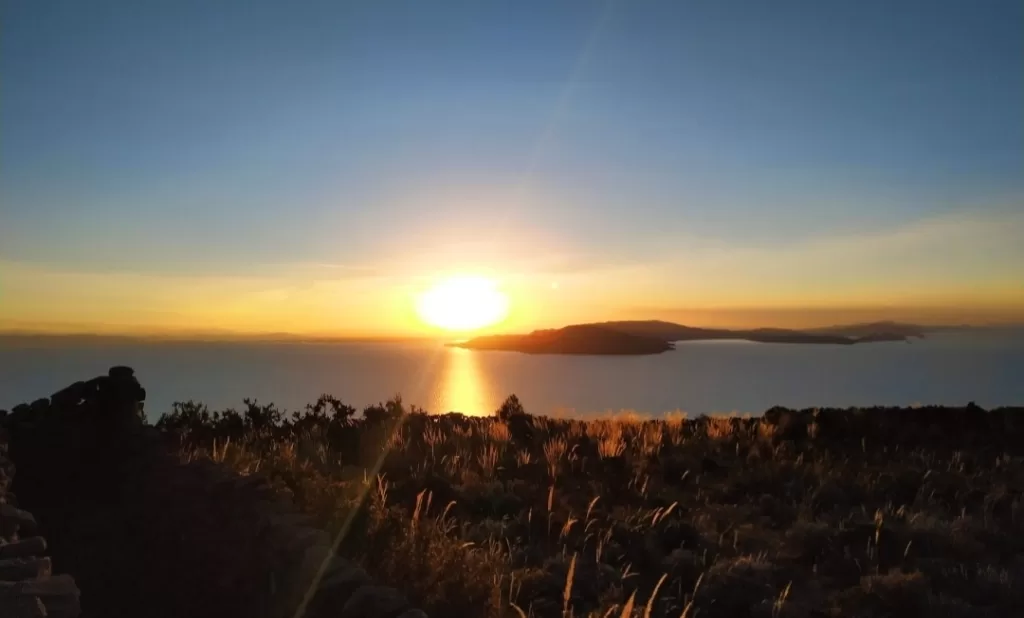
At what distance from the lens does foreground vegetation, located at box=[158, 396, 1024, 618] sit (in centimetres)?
696

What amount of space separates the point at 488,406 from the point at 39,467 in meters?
13.3

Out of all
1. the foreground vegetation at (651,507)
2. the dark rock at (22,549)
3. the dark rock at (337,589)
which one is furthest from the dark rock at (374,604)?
the dark rock at (22,549)

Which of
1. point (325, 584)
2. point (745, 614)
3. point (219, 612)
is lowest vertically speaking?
point (745, 614)

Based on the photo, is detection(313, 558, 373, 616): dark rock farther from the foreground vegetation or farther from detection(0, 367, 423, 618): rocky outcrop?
the foreground vegetation

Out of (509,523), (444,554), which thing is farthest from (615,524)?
(444,554)

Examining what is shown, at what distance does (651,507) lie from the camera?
34.7ft

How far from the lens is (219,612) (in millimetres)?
5668

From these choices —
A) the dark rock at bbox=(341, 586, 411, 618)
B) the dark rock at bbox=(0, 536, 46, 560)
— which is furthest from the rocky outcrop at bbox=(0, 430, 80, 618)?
the dark rock at bbox=(341, 586, 411, 618)

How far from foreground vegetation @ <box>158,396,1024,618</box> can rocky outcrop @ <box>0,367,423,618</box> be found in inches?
28.3

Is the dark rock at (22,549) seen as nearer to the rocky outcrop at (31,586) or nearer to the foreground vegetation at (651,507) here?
the rocky outcrop at (31,586)

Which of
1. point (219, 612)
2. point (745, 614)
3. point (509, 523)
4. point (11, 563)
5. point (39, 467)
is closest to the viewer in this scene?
point (11, 563)

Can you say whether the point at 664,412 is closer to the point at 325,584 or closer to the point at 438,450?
the point at 438,450

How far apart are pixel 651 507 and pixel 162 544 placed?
6443 mm

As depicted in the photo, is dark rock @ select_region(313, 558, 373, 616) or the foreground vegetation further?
the foreground vegetation
